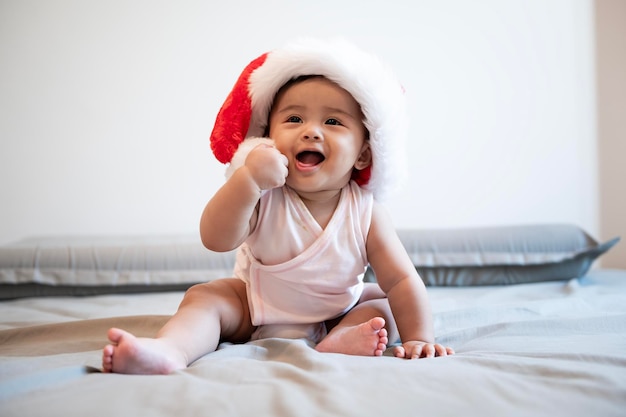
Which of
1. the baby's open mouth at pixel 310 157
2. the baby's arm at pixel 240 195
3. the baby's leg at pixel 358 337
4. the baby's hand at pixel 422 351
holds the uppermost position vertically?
the baby's open mouth at pixel 310 157

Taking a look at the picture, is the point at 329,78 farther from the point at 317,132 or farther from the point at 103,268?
the point at 103,268

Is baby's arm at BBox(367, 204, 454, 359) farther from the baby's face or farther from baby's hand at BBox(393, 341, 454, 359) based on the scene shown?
the baby's face

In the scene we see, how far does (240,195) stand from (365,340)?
297mm

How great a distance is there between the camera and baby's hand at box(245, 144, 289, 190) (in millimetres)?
903

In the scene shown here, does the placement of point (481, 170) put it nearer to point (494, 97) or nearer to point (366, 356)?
point (494, 97)

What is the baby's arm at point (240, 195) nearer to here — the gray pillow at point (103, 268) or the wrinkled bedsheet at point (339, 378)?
the wrinkled bedsheet at point (339, 378)

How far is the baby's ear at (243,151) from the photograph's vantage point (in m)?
0.97

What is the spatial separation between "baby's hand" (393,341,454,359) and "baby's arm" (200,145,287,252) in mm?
321

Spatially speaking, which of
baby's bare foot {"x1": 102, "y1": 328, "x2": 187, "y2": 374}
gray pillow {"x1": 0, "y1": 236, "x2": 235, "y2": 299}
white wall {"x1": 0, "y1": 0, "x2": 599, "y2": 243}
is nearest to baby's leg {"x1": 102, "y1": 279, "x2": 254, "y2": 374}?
baby's bare foot {"x1": 102, "y1": 328, "x2": 187, "y2": 374}

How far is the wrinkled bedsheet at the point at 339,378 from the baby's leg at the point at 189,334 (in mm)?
27

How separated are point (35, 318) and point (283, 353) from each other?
707 mm

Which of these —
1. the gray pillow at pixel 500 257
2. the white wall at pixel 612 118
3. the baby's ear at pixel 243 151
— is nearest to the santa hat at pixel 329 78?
the baby's ear at pixel 243 151

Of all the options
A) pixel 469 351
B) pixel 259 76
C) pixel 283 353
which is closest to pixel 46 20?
pixel 259 76

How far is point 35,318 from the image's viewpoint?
129 centimetres
